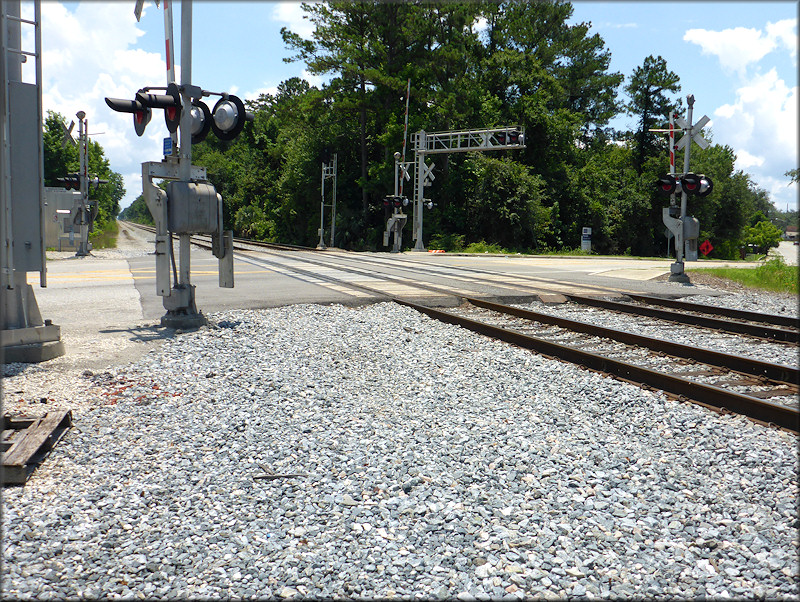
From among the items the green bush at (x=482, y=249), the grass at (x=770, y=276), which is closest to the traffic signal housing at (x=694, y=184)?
the grass at (x=770, y=276)

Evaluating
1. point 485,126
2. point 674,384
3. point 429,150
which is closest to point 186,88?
point 674,384

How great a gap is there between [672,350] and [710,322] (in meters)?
2.51

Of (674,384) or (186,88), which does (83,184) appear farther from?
(674,384)

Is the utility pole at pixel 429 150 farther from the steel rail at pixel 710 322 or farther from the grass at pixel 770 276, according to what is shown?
the steel rail at pixel 710 322

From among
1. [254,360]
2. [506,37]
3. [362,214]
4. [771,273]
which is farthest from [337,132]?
[254,360]

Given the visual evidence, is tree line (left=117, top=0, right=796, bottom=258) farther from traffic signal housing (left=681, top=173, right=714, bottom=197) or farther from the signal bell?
the signal bell

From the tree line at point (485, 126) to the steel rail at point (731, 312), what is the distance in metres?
28.2

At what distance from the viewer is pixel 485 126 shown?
42656 mm

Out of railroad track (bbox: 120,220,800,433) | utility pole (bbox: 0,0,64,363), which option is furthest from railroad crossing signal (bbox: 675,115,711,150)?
utility pole (bbox: 0,0,64,363)

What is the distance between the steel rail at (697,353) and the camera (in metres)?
5.84

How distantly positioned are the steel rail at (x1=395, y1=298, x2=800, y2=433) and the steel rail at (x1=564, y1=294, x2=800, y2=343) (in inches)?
133

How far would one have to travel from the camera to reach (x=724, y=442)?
4.26 m

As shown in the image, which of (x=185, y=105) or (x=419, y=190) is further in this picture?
(x=419, y=190)

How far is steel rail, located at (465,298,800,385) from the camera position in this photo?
5.84 metres
